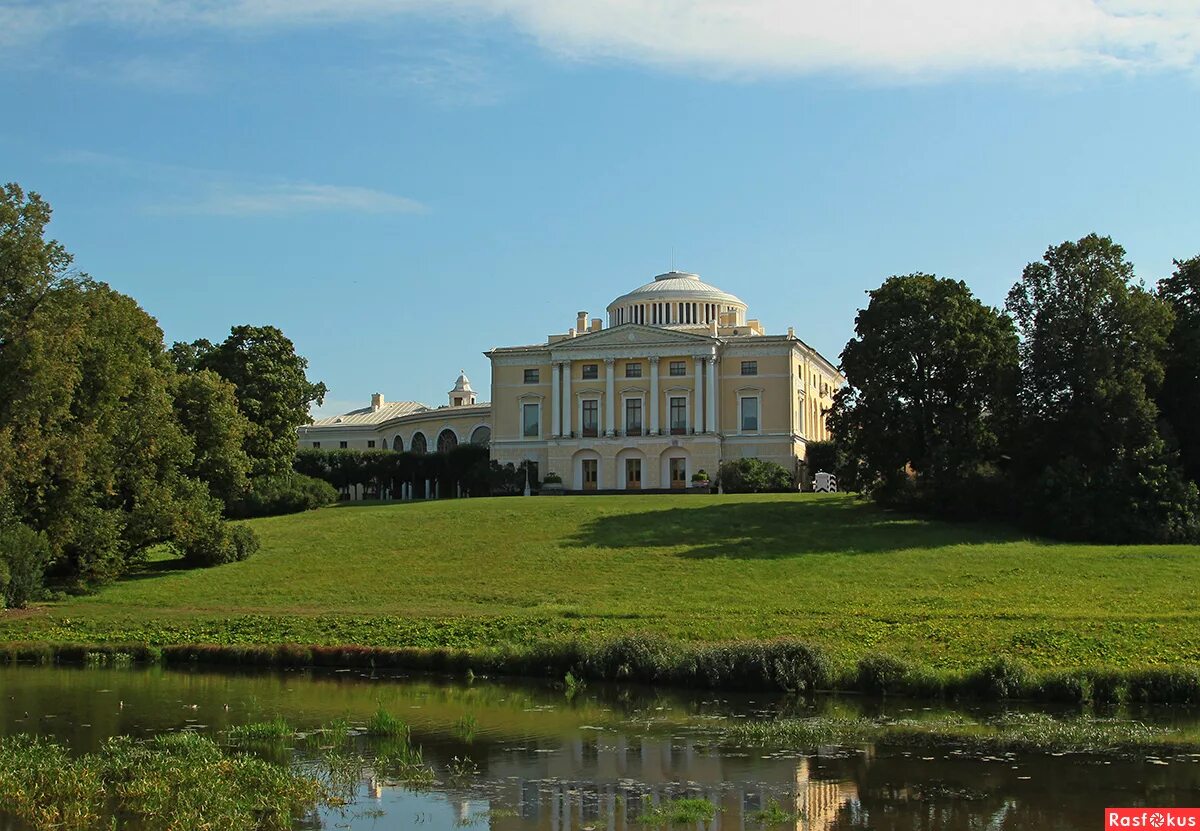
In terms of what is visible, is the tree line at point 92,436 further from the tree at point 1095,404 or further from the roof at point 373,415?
the roof at point 373,415

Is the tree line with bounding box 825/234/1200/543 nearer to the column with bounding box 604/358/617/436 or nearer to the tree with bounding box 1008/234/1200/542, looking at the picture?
the tree with bounding box 1008/234/1200/542

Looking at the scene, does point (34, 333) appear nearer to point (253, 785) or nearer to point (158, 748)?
point (158, 748)

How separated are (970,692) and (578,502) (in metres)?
35.0

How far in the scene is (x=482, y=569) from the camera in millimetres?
42562

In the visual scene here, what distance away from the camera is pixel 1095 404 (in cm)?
4641

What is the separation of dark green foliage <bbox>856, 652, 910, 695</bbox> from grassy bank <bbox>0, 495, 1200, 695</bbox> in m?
0.04

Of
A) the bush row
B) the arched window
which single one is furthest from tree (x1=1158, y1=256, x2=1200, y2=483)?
the arched window

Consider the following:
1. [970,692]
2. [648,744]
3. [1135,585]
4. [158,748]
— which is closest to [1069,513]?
[1135,585]

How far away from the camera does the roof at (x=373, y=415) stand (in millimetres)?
101875

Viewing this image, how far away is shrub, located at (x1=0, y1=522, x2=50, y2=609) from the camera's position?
36031 mm

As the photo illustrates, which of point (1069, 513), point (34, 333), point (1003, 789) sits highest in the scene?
point (34, 333)

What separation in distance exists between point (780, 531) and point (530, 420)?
34.5 metres

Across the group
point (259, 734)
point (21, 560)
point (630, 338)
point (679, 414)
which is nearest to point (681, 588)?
point (21, 560)

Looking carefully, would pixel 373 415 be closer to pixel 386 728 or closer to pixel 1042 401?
pixel 1042 401
